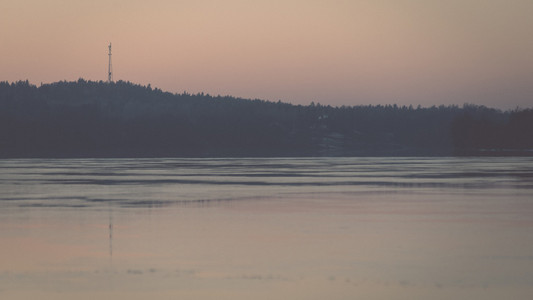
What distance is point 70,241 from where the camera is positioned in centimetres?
1878

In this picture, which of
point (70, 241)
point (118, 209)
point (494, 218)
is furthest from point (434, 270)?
point (118, 209)

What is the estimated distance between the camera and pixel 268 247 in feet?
57.7

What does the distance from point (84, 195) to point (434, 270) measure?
69.1 feet

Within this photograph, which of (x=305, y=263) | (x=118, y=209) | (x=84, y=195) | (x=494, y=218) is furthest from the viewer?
(x=84, y=195)

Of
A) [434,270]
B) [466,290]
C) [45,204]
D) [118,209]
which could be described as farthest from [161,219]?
[466,290]

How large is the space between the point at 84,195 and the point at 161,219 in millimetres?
10711

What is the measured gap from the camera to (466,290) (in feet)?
42.1

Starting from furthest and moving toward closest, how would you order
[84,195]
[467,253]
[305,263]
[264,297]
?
[84,195]
[467,253]
[305,263]
[264,297]

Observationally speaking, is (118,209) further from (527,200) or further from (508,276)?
(508,276)

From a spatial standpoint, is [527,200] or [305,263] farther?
[527,200]

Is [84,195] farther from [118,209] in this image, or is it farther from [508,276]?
[508,276]

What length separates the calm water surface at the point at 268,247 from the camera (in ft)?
43.1

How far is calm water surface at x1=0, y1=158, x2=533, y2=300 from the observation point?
43.1ft

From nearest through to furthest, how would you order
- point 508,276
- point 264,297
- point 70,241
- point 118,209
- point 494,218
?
point 264,297, point 508,276, point 70,241, point 494,218, point 118,209
